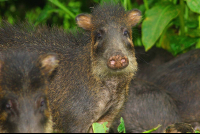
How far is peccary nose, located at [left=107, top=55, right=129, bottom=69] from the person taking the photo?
4.02 meters

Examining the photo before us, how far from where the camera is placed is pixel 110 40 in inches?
171

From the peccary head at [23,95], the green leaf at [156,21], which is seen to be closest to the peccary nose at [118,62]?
the peccary head at [23,95]

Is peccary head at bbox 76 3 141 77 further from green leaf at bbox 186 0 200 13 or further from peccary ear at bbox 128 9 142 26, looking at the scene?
green leaf at bbox 186 0 200 13

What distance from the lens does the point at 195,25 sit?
272 inches

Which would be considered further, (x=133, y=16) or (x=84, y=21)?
(x=133, y=16)

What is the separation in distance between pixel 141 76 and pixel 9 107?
122 inches

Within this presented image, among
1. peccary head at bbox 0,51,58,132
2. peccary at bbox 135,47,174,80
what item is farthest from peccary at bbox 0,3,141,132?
peccary at bbox 135,47,174,80

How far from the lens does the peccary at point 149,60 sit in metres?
5.94

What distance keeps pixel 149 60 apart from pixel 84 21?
2.02m

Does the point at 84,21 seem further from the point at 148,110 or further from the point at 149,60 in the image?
the point at 149,60

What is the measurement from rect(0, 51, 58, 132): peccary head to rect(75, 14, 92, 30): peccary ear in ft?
4.39

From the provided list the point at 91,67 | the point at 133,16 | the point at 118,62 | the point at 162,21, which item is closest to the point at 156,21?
the point at 162,21

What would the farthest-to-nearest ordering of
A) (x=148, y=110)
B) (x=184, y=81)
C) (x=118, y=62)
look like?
1. (x=184, y=81)
2. (x=148, y=110)
3. (x=118, y=62)

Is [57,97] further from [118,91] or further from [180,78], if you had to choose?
[180,78]
